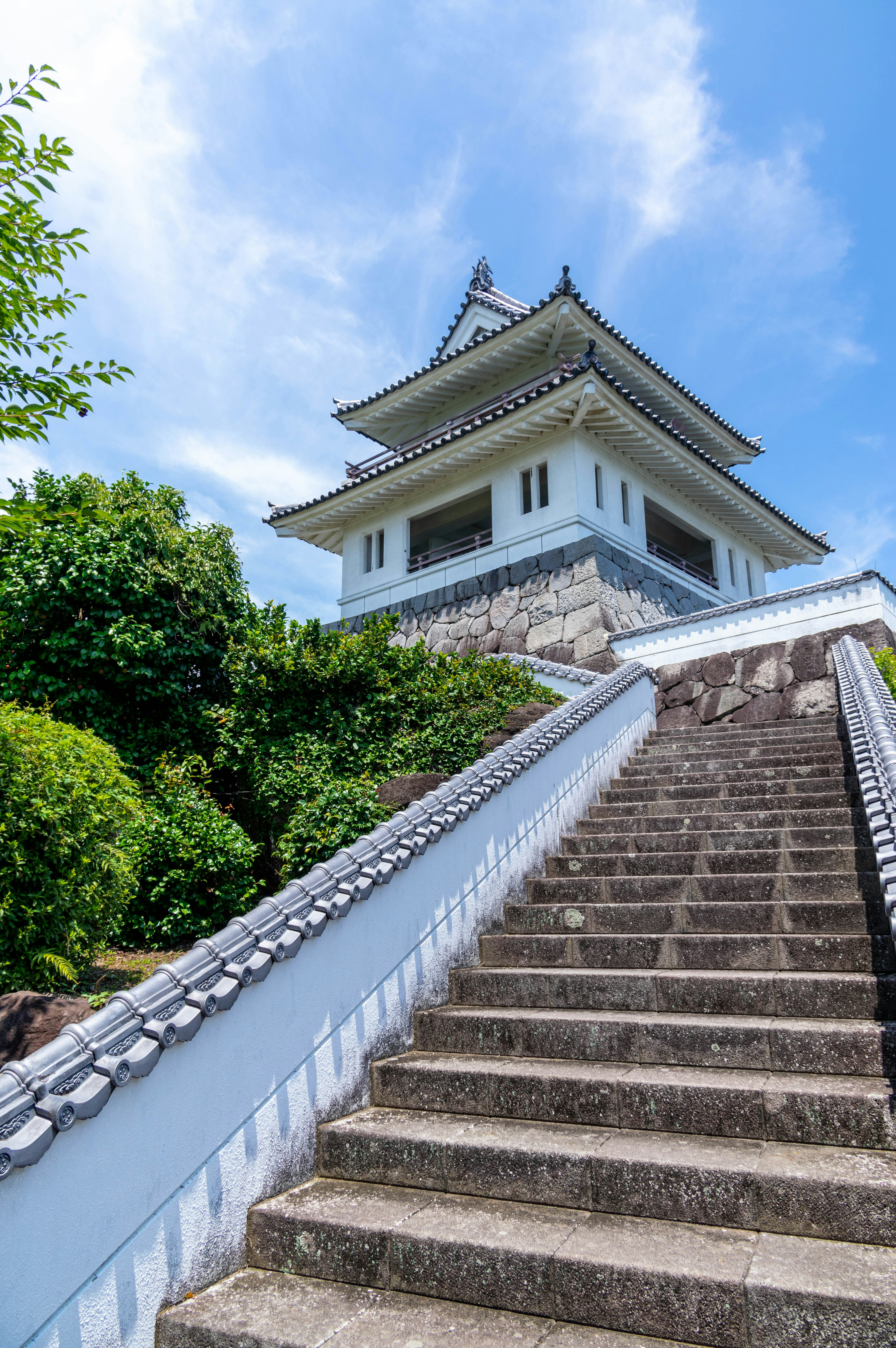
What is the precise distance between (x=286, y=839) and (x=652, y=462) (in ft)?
37.8

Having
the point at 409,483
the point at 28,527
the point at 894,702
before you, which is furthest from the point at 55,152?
the point at 409,483

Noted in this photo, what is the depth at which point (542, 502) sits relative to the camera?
1512 centimetres

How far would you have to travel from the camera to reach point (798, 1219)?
2.40 m

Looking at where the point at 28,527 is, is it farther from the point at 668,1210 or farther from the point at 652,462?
the point at 652,462

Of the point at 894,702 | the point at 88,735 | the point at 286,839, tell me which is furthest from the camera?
the point at 286,839

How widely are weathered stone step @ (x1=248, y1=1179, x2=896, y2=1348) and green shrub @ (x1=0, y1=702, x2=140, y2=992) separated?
2.49 meters

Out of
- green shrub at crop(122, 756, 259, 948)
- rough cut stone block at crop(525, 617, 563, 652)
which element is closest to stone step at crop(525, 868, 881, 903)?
green shrub at crop(122, 756, 259, 948)

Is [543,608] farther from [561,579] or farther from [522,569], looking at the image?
[522,569]

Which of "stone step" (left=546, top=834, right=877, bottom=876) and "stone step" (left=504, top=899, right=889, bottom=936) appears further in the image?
"stone step" (left=546, top=834, right=877, bottom=876)

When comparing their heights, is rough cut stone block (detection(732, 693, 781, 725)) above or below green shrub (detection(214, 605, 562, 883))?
above

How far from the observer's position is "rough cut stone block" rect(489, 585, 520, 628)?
14891 millimetres

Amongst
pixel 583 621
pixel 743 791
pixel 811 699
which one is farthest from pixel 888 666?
pixel 583 621

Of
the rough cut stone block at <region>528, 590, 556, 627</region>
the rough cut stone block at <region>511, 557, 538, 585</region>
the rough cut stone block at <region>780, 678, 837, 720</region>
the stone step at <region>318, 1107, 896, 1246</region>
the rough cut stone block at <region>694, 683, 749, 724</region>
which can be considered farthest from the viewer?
the rough cut stone block at <region>511, 557, 538, 585</region>

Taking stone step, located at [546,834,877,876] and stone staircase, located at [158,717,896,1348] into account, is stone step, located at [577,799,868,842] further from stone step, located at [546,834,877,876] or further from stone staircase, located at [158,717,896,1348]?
stone staircase, located at [158,717,896,1348]
